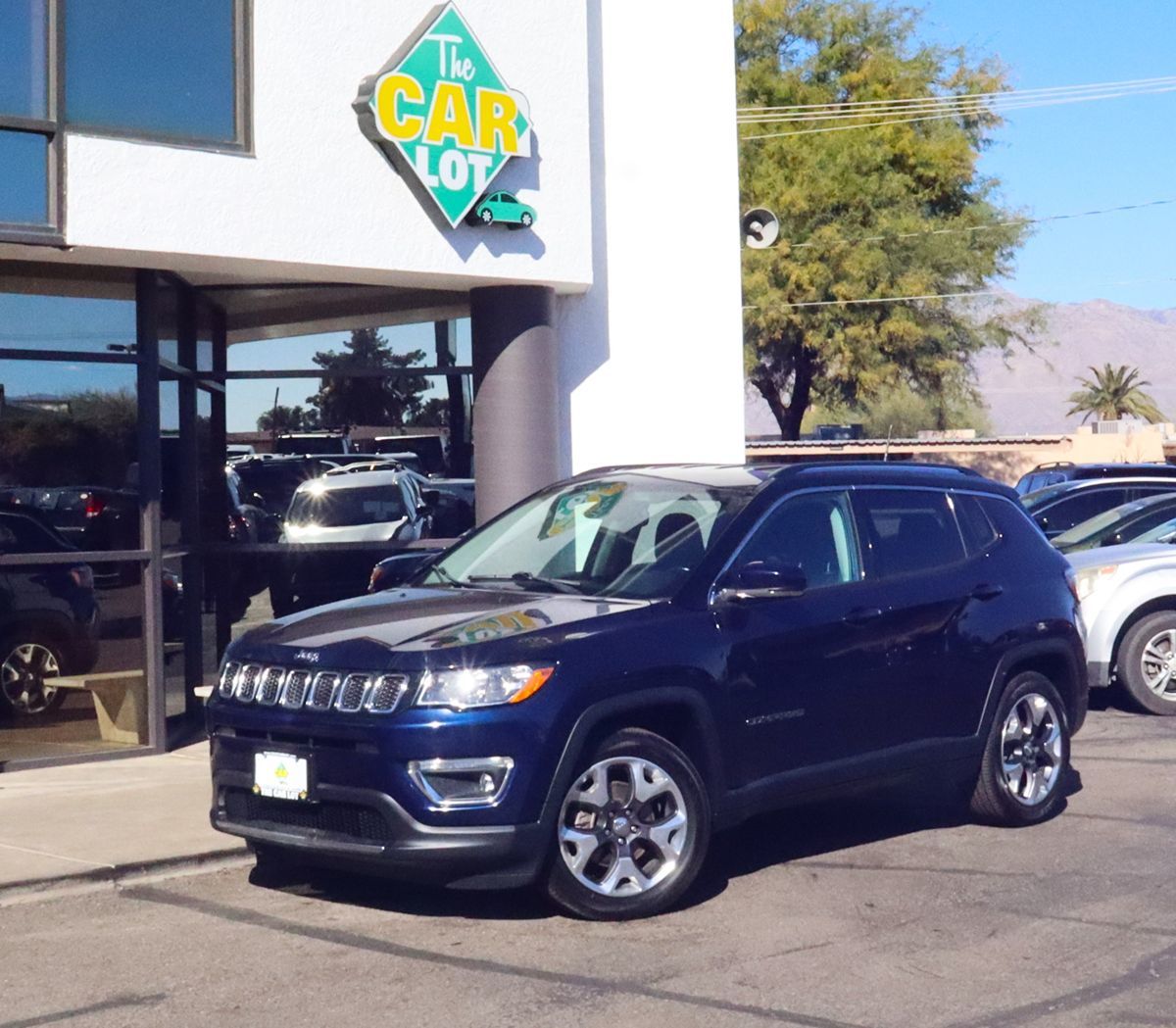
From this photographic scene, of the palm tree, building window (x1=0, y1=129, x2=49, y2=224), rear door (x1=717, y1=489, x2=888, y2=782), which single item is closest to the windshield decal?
rear door (x1=717, y1=489, x2=888, y2=782)

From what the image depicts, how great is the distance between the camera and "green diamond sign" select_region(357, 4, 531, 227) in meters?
11.1

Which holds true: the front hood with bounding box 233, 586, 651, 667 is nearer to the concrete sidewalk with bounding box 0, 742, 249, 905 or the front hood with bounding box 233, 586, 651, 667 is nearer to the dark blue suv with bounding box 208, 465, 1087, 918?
the dark blue suv with bounding box 208, 465, 1087, 918

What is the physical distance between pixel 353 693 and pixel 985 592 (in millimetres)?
3376

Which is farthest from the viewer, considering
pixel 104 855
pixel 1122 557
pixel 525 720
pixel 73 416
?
pixel 1122 557

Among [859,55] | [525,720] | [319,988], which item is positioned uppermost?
[859,55]

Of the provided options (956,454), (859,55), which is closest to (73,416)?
(859,55)

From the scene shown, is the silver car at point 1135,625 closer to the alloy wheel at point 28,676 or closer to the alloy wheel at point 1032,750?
the alloy wheel at point 1032,750

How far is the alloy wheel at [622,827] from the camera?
6.63 metres

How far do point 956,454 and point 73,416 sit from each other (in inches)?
1521

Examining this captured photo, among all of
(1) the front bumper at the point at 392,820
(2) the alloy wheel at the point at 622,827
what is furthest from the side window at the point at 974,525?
(1) the front bumper at the point at 392,820

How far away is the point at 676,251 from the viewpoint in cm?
1319

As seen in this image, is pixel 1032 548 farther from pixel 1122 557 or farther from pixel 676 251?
pixel 676 251

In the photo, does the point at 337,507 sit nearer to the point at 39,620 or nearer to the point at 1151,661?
the point at 39,620

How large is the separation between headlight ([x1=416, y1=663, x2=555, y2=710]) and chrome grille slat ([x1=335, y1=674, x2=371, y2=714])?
0.26m
